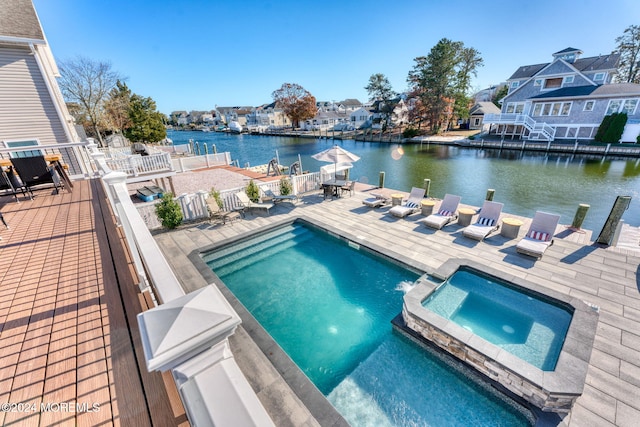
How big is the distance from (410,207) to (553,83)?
3693 cm

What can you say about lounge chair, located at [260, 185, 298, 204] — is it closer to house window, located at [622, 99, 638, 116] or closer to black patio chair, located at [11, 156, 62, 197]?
black patio chair, located at [11, 156, 62, 197]

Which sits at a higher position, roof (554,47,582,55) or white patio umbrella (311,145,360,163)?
roof (554,47,582,55)

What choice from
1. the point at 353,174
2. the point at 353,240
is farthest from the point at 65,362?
the point at 353,174

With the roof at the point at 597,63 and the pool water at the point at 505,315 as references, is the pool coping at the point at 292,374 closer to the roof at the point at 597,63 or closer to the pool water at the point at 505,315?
the pool water at the point at 505,315

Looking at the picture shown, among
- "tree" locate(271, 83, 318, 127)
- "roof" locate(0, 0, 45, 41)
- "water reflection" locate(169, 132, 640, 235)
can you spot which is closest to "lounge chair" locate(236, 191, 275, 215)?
"water reflection" locate(169, 132, 640, 235)

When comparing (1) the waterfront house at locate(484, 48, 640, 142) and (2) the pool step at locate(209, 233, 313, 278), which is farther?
(1) the waterfront house at locate(484, 48, 640, 142)

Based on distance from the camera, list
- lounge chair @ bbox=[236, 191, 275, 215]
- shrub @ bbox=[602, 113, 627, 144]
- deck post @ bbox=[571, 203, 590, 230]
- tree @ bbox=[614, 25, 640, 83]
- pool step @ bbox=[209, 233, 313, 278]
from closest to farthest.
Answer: pool step @ bbox=[209, 233, 313, 278]
deck post @ bbox=[571, 203, 590, 230]
lounge chair @ bbox=[236, 191, 275, 215]
shrub @ bbox=[602, 113, 627, 144]
tree @ bbox=[614, 25, 640, 83]

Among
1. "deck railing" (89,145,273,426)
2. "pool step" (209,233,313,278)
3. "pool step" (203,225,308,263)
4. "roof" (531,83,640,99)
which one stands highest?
"roof" (531,83,640,99)

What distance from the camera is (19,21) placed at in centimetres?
1020

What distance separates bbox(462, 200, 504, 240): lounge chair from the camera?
7613 millimetres

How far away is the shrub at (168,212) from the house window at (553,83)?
1719 inches

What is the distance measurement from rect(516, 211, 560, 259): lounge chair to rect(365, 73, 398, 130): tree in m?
49.6

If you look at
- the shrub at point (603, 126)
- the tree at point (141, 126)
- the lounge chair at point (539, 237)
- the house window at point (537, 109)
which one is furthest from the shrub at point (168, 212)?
the house window at point (537, 109)

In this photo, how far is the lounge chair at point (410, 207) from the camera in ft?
31.2
